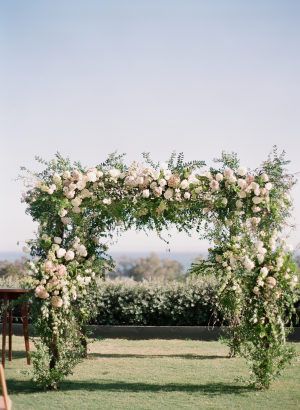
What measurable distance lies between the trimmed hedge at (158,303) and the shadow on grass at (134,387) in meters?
4.97

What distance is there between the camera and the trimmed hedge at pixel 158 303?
12398mm

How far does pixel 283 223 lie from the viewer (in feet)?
25.6

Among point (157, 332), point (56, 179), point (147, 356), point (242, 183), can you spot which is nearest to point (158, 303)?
point (157, 332)

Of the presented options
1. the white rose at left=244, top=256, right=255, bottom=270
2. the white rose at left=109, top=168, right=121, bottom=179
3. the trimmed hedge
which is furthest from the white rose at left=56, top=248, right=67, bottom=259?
the trimmed hedge

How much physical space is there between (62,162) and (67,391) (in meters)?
2.89

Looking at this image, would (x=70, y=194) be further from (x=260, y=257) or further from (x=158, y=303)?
(x=158, y=303)

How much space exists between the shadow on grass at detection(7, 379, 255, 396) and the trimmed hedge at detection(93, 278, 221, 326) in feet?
16.3

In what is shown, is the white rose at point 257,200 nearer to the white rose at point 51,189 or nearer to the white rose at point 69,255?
the white rose at point 69,255

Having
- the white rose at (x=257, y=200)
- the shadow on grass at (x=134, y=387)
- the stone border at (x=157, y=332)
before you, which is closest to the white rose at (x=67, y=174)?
the white rose at (x=257, y=200)

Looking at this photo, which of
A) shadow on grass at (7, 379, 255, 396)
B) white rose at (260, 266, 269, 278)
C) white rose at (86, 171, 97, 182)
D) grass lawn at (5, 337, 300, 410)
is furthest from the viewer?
white rose at (86, 171, 97, 182)

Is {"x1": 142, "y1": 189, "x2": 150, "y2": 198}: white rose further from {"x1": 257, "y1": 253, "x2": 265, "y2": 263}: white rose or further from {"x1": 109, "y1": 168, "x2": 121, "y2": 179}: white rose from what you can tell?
{"x1": 257, "y1": 253, "x2": 265, "y2": 263}: white rose

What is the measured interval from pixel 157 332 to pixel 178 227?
4.96 metres

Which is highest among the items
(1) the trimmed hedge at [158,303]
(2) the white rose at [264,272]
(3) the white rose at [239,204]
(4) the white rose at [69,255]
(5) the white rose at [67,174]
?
(5) the white rose at [67,174]

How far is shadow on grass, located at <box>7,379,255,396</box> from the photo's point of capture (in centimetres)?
695
